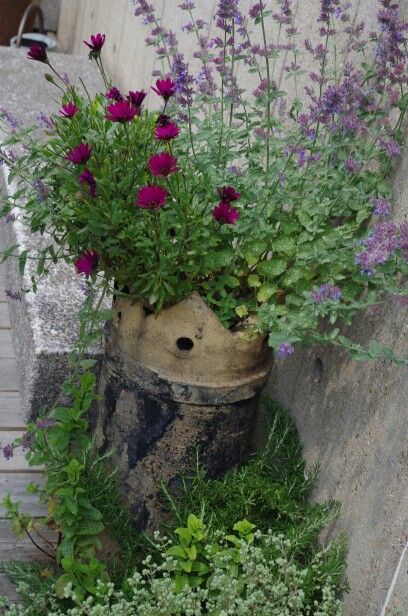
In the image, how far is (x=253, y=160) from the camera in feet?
9.35

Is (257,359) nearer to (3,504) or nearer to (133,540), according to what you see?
(133,540)

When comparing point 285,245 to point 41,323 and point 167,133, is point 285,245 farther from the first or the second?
point 41,323

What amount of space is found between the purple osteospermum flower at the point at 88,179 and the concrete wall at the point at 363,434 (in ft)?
2.47

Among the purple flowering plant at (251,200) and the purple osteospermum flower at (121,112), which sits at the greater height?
the purple osteospermum flower at (121,112)

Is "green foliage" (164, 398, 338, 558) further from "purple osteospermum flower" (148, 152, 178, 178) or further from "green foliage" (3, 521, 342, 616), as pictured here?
"purple osteospermum flower" (148, 152, 178, 178)

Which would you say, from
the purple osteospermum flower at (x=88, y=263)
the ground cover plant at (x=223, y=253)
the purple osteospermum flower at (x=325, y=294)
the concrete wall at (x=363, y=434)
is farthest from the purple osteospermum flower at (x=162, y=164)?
the concrete wall at (x=363, y=434)

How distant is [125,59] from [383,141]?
3477 millimetres

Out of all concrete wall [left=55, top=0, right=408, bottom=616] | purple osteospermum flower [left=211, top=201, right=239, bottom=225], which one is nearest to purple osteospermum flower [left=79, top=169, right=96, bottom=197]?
purple osteospermum flower [left=211, top=201, right=239, bottom=225]

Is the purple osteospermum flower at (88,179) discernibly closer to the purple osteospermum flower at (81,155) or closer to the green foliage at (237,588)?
the purple osteospermum flower at (81,155)

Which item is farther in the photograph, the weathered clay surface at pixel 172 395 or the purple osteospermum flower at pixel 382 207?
the weathered clay surface at pixel 172 395

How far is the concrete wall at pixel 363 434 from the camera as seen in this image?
243 centimetres

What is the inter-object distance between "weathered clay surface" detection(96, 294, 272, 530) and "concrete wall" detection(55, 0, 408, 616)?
200 mm

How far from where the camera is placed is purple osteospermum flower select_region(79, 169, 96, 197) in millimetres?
2369

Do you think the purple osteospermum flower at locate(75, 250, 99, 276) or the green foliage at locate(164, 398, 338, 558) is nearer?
the purple osteospermum flower at locate(75, 250, 99, 276)
